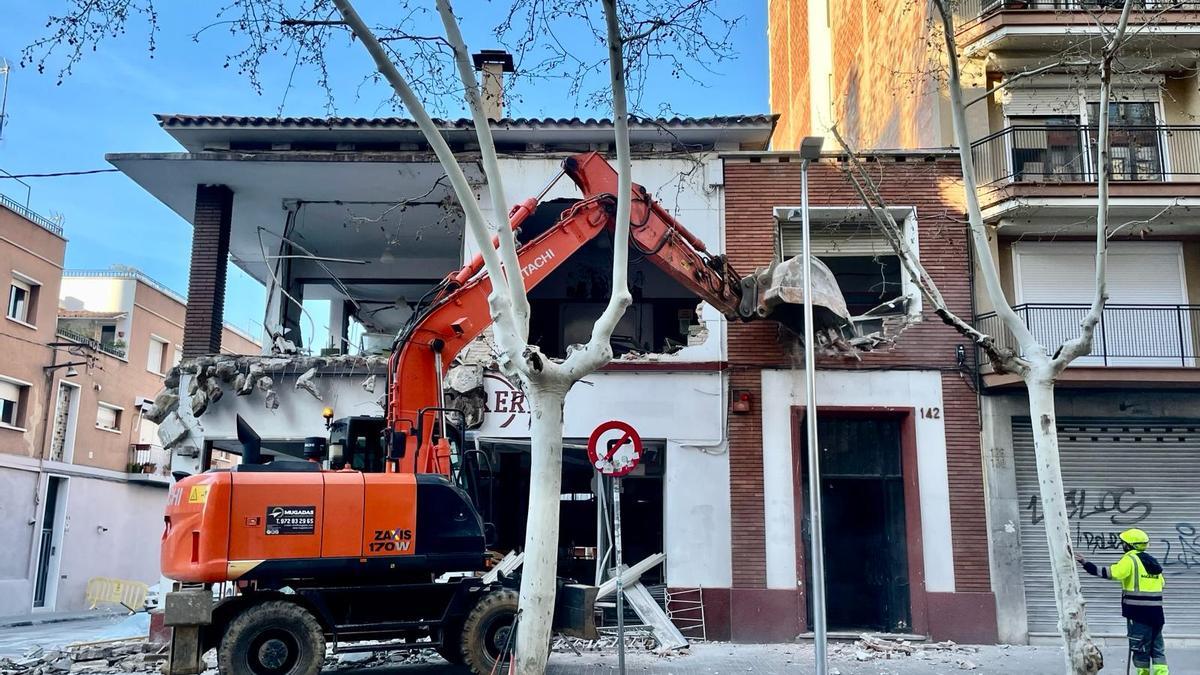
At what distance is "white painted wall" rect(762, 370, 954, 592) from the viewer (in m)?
14.1

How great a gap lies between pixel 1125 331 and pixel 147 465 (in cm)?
3037

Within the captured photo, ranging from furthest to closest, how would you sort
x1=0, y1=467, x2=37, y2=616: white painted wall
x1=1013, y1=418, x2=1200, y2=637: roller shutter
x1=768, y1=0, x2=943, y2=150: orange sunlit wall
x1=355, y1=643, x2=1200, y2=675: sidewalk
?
x1=0, y1=467, x2=37, y2=616: white painted wall
x1=768, y1=0, x2=943, y2=150: orange sunlit wall
x1=1013, y1=418, x2=1200, y2=637: roller shutter
x1=355, y1=643, x2=1200, y2=675: sidewalk

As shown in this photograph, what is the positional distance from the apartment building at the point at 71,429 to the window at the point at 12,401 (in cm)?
3

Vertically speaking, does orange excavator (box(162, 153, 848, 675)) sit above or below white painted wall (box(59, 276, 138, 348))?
below

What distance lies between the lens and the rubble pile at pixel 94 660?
11617mm

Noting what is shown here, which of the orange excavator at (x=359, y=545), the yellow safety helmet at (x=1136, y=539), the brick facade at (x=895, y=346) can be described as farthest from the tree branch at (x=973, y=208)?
the orange excavator at (x=359, y=545)

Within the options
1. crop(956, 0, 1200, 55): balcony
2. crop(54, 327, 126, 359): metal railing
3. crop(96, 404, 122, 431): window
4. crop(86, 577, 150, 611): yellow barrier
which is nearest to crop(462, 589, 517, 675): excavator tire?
crop(956, 0, 1200, 55): balcony

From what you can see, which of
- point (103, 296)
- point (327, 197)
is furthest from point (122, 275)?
point (327, 197)

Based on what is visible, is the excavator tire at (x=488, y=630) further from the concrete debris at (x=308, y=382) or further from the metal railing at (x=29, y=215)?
the metal railing at (x=29, y=215)

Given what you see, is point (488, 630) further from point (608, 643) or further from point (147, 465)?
point (147, 465)

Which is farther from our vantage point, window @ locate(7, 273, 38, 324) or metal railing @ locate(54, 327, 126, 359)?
metal railing @ locate(54, 327, 126, 359)

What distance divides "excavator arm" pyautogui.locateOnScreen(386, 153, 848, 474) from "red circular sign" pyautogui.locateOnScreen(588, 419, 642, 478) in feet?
5.44

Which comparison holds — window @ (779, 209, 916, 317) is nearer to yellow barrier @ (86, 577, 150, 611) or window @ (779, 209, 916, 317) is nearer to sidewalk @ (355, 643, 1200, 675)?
sidewalk @ (355, 643, 1200, 675)

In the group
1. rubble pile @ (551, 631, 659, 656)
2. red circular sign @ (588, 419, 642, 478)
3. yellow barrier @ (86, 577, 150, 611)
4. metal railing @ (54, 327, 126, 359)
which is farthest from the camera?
metal railing @ (54, 327, 126, 359)
